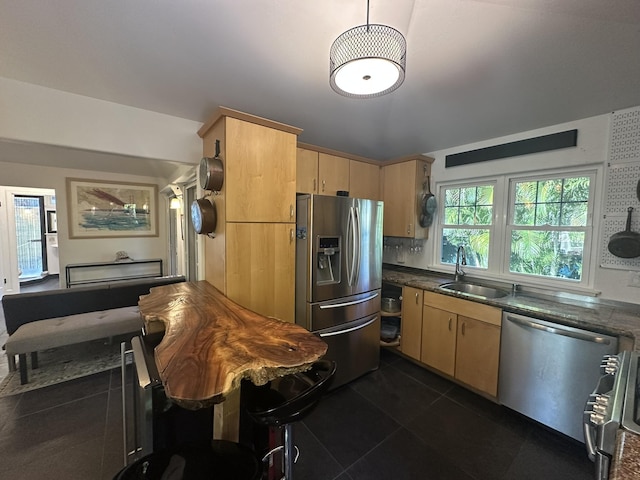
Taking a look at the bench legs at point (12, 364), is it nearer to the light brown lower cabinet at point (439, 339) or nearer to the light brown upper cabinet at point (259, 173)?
the light brown upper cabinet at point (259, 173)

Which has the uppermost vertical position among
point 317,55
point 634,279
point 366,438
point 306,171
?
point 317,55

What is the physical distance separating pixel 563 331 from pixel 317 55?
2.41 m

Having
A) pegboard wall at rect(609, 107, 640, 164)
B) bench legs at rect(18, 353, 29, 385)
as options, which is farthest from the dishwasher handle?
bench legs at rect(18, 353, 29, 385)

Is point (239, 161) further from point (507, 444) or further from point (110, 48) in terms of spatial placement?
point (507, 444)

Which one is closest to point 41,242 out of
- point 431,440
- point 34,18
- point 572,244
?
point 34,18

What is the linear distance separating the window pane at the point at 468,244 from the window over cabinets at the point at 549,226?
24 centimetres

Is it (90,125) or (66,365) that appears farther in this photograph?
(66,365)

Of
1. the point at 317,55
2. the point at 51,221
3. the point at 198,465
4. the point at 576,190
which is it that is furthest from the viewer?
the point at 51,221

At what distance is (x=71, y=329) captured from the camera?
2.42m

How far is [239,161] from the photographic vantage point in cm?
184

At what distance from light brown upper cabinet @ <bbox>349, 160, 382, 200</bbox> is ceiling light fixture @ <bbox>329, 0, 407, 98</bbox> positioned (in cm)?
168

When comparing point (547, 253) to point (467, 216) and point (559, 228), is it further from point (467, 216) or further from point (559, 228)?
point (467, 216)

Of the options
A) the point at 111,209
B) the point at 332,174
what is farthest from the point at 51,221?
the point at 332,174

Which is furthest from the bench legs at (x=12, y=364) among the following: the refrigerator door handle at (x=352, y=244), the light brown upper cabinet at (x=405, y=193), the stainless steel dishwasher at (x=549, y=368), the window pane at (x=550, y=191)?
the window pane at (x=550, y=191)
